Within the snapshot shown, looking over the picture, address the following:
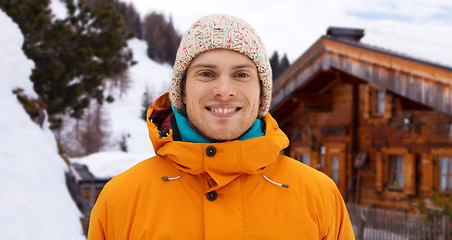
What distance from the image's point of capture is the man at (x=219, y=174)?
186 centimetres

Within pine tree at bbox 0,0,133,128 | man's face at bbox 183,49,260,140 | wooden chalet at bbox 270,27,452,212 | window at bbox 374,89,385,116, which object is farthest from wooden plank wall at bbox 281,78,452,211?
pine tree at bbox 0,0,133,128

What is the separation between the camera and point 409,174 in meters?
10.4

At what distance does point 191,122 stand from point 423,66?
7112mm

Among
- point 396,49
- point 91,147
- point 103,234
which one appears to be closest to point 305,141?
point 396,49

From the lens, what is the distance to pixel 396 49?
1017 centimetres

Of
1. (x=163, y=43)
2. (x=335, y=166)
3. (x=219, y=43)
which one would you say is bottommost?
(x=335, y=166)

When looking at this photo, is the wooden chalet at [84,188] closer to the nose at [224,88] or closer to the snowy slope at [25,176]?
the snowy slope at [25,176]

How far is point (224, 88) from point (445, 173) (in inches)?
378

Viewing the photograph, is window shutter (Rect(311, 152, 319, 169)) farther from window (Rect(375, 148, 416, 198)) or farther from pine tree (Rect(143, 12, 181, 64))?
pine tree (Rect(143, 12, 181, 64))

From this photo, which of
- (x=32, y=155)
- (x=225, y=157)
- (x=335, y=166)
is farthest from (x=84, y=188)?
(x=225, y=157)

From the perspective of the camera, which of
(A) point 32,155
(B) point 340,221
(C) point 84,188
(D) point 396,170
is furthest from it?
(C) point 84,188

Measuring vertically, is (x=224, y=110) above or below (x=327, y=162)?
above

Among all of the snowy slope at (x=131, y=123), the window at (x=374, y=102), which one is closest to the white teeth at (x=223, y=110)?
the snowy slope at (x=131, y=123)

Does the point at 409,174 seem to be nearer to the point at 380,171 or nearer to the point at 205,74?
the point at 380,171
